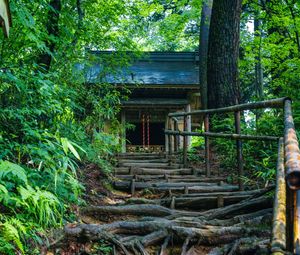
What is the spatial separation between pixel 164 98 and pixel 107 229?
39.7 ft

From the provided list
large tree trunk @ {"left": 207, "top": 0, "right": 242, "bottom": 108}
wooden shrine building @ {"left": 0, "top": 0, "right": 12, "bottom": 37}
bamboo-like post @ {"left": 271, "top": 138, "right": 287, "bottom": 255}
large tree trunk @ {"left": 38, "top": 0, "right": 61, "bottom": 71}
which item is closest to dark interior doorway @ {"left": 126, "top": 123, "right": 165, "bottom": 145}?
large tree trunk @ {"left": 207, "top": 0, "right": 242, "bottom": 108}

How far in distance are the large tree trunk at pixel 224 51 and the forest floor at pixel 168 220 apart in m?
3.34

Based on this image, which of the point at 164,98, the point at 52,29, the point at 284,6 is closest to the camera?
the point at 52,29

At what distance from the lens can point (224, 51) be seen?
8.66 metres

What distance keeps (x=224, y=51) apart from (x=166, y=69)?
804cm

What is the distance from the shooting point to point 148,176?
605cm

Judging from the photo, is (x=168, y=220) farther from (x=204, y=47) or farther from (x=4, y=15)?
(x=204, y=47)

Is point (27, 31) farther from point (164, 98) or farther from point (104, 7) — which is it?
point (164, 98)

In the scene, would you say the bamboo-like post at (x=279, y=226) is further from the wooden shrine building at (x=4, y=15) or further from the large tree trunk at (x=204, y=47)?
the large tree trunk at (x=204, y=47)

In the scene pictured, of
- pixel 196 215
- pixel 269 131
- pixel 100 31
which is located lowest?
Result: pixel 196 215

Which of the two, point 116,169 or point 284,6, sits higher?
point 284,6

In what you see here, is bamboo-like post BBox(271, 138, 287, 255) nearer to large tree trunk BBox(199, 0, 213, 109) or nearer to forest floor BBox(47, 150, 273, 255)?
forest floor BBox(47, 150, 273, 255)

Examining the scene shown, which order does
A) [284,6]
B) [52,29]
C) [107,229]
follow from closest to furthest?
[107,229], [52,29], [284,6]

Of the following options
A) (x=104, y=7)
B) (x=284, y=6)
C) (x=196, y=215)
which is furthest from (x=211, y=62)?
(x=196, y=215)
